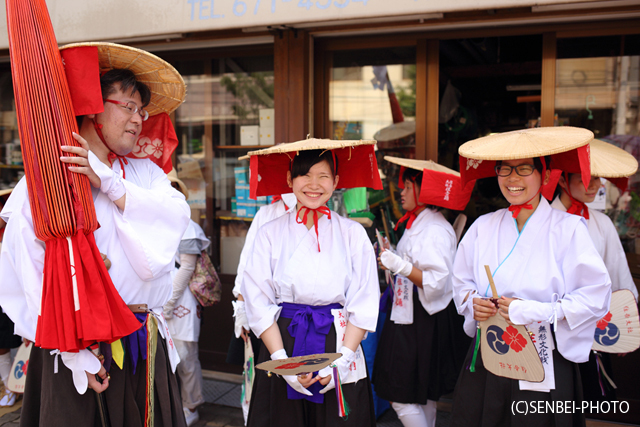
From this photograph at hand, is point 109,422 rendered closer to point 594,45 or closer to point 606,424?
point 606,424

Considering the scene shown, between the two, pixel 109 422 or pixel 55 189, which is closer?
pixel 55 189

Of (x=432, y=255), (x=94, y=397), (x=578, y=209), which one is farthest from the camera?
(x=432, y=255)

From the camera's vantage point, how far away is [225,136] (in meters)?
4.51

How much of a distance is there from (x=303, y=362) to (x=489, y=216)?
123 cm

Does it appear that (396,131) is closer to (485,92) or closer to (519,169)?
(485,92)

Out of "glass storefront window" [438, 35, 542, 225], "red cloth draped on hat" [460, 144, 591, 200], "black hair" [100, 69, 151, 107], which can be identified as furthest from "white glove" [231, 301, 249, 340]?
"glass storefront window" [438, 35, 542, 225]

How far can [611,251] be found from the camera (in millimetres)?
2814

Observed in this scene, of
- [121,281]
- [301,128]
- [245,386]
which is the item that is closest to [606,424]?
[245,386]

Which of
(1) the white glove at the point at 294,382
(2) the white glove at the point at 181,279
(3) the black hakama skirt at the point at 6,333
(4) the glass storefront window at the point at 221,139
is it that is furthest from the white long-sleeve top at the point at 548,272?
(3) the black hakama skirt at the point at 6,333

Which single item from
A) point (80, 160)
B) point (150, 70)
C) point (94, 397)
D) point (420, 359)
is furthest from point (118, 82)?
point (420, 359)

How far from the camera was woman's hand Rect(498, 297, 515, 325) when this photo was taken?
207cm

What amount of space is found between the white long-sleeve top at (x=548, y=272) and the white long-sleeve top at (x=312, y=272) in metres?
0.57

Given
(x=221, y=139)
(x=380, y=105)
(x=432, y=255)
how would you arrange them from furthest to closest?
(x=221, y=139) → (x=380, y=105) → (x=432, y=255)

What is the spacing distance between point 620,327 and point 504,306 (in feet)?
3.16
